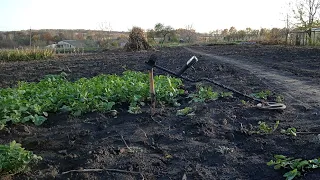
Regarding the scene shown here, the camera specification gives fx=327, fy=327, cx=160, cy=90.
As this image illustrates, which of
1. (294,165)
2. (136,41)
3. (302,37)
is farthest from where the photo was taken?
(302,37)

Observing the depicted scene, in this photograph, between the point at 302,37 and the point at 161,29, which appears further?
the point at 161,29

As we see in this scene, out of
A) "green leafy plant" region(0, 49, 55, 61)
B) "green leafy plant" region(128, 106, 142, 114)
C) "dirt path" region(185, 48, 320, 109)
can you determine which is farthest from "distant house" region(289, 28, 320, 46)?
"green leafy plant" region(128, 106, 142, 114)

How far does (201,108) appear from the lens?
5.92 m

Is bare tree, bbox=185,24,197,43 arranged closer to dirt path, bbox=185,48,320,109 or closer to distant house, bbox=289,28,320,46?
distant house, bbox=289,28,320,46

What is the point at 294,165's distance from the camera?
10.5 feet

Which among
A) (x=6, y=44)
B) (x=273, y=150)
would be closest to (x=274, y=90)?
(x=273, y=150)

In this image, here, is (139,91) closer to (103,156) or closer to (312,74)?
(103,156)

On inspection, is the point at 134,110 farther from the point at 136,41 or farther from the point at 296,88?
the point at 136,41

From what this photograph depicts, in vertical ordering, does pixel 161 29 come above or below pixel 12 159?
above

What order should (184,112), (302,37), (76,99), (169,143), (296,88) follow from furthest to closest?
(302,37) → (296,88) → (76,99) → (184,112) → (169,143)

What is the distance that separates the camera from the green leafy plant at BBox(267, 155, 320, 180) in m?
3.04

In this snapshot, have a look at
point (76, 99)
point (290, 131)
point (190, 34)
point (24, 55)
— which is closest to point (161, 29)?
point (190, 34)

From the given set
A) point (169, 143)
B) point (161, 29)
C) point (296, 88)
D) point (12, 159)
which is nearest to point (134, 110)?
point (169, 143)

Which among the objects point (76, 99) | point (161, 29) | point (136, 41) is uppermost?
point (161, 29)
